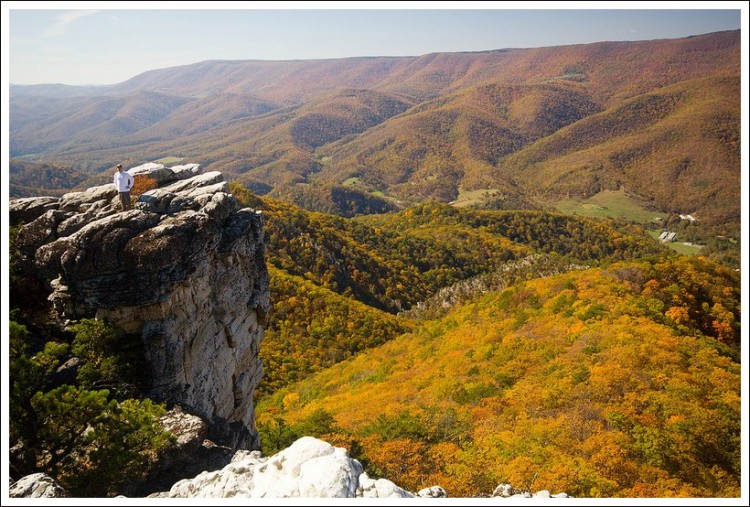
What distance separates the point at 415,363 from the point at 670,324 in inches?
639

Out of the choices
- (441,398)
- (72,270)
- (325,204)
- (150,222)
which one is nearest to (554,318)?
(441,398)

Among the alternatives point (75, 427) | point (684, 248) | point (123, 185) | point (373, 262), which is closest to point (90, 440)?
point (75, 427)

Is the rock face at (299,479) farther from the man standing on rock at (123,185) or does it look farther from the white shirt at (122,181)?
the white shirt at (122,181)

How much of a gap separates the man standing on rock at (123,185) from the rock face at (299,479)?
1061cm

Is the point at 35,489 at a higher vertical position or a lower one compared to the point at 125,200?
lower

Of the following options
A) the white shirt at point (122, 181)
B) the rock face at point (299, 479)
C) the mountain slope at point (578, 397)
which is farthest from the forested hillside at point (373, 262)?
the rock face at point (299, 479)

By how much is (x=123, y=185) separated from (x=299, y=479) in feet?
41.1

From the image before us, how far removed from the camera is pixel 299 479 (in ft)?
30.1

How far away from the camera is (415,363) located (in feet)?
106

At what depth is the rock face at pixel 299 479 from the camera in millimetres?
8922

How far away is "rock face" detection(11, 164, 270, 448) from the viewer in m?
15.0

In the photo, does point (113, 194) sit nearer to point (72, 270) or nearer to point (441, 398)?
point (72, 270)

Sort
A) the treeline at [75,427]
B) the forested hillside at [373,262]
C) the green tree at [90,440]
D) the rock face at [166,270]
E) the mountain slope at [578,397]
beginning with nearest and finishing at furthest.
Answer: the treeline at [75,427]
the green tree at [90,440]
the mountain slope at [578,397]
the rock face at [166,270]
the forested hillside at [373,262]

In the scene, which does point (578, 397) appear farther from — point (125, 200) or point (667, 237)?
point (667, 237)
